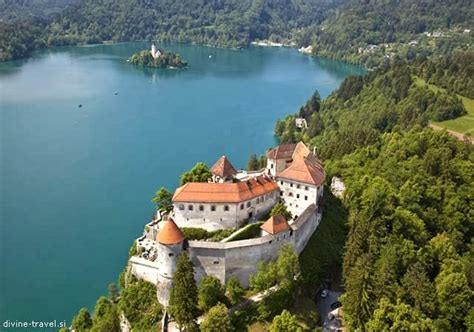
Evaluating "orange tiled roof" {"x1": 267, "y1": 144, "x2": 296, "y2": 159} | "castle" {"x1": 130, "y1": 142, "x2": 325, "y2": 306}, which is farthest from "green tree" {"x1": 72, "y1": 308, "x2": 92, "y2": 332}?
"orange tiled roof" {"x1": 267, "y1": 144, "x2": 296, "y2": 159}

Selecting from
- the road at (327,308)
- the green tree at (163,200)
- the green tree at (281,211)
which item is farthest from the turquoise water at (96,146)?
the road at (327,308)

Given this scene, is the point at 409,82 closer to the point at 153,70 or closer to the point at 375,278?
the point at 375,278

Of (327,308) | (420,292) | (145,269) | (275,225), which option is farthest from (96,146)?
(420,292)

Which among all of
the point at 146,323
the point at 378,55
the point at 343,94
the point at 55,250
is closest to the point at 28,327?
the point at 55,250

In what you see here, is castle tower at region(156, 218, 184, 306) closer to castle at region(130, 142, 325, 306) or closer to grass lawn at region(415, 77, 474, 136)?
castle at region(130, 142, 325, 306)

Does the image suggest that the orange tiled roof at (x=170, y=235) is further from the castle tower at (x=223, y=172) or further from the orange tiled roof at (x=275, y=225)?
the castle tower at (x=223, y=172)

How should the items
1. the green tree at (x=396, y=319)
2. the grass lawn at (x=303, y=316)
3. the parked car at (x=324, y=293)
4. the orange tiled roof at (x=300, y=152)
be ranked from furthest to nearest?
the orange tiled roof at (x=300, y=152) → the parked car at (x=324, y=293) → the grass lawn at (x=303, y=316) → the green tree at (x=396, y=319)
